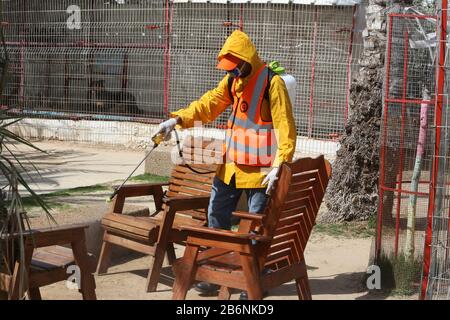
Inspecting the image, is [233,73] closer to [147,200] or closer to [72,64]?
[147,200]

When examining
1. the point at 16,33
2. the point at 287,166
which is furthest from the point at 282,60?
the point at 287,166

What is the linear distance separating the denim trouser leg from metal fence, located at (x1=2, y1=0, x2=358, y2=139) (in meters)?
6.29

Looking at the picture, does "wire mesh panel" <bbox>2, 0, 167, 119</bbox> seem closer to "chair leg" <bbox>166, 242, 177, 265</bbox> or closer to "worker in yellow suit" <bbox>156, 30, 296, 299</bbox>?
"chair leg" <bbox>166, 242, 177, 265</bbox>

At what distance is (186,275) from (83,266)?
1.98 ft

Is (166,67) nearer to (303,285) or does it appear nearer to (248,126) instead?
(248,126)

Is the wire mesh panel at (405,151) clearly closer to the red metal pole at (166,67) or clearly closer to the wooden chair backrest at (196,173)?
the wooden chair backrest at (196,173)

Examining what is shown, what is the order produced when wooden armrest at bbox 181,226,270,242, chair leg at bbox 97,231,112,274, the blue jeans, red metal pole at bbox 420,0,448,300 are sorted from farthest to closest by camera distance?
chair leg at bbox 97,231,112,274
the blue jeans
red metal pole at bbox 420,0,448,300
wooden armrest at bbox 181,226,270,242

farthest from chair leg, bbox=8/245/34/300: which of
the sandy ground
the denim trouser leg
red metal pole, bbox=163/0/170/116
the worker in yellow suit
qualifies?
red metal pole, bbox=163/0/170/116

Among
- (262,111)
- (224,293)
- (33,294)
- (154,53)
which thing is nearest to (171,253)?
(224,293)

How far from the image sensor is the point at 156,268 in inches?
220

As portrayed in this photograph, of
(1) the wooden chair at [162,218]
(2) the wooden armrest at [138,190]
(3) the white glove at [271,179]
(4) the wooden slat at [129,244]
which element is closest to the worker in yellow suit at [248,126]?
(3) the white glove at [271,179]

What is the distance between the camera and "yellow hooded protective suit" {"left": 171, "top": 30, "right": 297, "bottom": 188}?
16.6ft

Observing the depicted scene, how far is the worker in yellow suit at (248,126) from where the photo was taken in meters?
5.16

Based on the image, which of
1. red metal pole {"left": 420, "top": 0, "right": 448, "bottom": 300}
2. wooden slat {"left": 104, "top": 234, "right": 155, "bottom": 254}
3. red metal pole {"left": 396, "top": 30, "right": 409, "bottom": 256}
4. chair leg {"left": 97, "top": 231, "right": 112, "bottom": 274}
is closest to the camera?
red metal pole {"left": 420, "top": 0, "right": 448, "bottom": 300}
